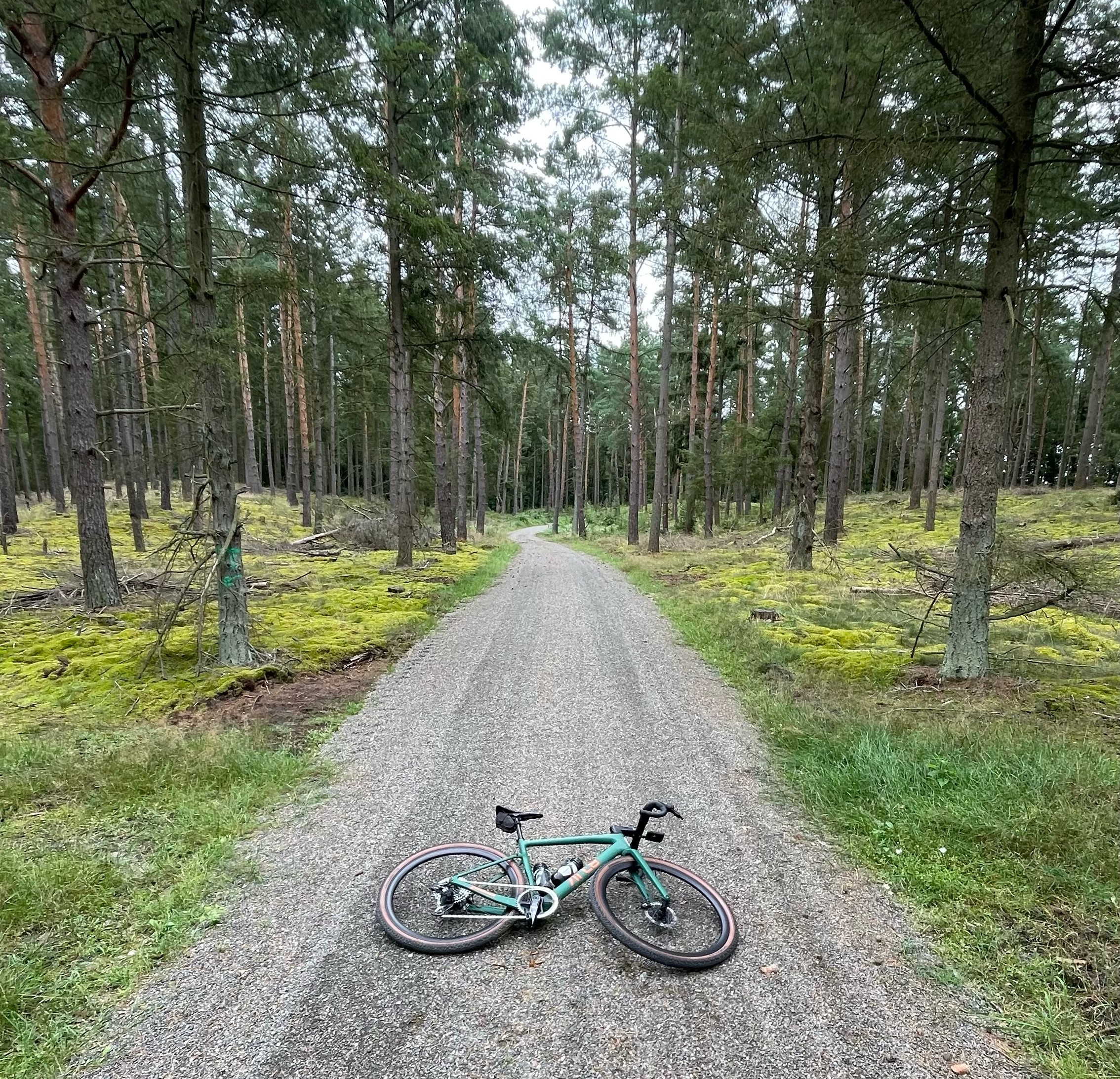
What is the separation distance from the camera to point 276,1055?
1.98 meters

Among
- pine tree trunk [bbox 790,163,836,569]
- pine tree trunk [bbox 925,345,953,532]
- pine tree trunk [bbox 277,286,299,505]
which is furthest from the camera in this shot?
pine tree trunk [bbox 277,286,299,505]

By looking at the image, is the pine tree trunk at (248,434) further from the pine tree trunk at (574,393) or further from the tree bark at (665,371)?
the tree bark at (665,371)

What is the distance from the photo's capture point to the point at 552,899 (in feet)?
8.69

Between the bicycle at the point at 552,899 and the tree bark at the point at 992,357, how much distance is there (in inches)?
166

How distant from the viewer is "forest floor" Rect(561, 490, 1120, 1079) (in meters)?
2.33

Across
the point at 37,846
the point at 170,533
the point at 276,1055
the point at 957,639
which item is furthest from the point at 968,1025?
the point at 170,533

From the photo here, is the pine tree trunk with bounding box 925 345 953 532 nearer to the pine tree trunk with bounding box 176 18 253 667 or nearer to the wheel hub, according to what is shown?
the wheel hub

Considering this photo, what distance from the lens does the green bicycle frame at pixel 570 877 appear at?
264 centimetres

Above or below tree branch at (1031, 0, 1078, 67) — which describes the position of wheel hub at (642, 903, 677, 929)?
below

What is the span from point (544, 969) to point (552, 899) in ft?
0.94

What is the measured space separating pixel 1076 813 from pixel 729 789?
1.97 m

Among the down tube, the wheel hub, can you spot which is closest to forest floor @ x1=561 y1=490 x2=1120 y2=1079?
the wheel hub

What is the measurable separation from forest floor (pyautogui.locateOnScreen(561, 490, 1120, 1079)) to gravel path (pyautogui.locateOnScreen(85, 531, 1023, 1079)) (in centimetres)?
30

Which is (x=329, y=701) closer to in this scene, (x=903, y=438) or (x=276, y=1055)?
(x=276, y=1055)
